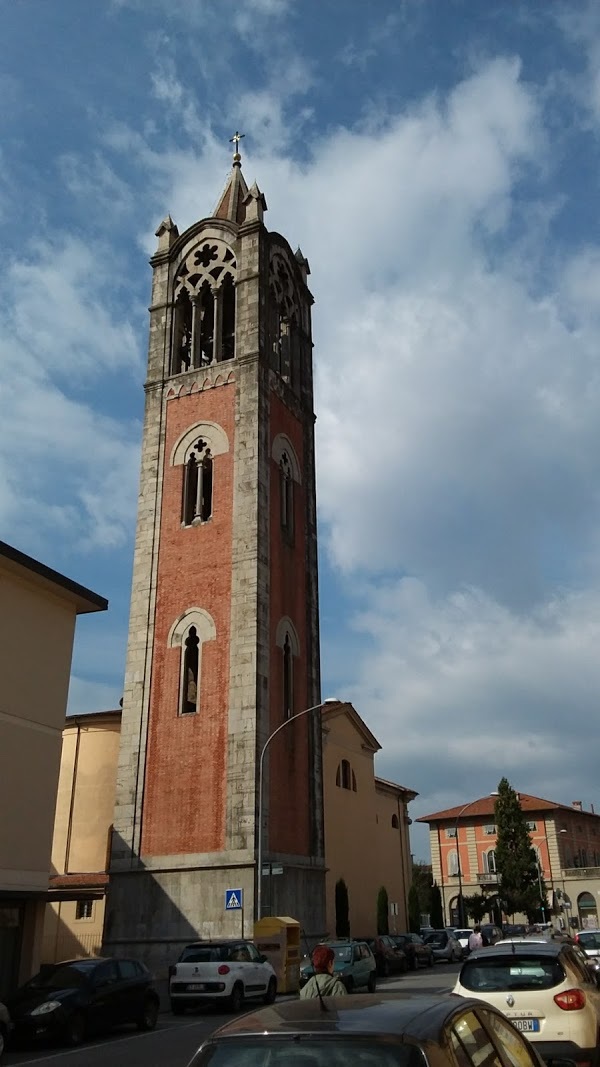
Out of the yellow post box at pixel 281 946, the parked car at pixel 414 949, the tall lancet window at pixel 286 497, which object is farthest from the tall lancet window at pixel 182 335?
the parked car at pixel 414 949

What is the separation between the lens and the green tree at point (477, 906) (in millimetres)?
66938

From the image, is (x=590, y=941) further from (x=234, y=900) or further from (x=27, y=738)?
(x=27, y=738)

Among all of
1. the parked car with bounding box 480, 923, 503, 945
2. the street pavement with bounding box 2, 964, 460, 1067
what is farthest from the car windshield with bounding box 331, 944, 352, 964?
the parked car with bounding box 480, 923, 503, 945

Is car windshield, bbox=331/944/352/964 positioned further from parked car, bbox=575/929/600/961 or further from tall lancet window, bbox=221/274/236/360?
tall lancet window, bbox=221/274/236/360

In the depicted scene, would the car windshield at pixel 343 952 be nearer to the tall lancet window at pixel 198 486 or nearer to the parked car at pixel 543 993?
the tall lancet window at pixel 198 486

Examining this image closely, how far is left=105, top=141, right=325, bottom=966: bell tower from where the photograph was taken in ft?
83.8

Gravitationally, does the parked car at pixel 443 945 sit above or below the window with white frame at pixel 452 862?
below

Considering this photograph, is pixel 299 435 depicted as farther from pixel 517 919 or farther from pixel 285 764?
pixel 517 919

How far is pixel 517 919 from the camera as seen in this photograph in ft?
224

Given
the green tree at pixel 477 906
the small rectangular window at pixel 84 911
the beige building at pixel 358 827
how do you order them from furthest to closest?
the green tree at pixel 477 906 < the beige building at pixel 358 827 < the small rectangular window at pixel 84 911

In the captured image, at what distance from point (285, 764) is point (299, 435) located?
40.8ft

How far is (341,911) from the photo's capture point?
3728 centimetres

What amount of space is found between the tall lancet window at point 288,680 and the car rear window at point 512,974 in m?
19.4

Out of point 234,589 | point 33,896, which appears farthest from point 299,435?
point 33,896
